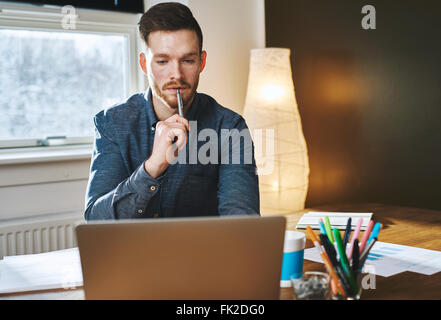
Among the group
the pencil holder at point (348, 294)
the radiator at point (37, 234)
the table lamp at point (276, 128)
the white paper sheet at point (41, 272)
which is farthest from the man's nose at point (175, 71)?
the table lamp at point (276, 128)

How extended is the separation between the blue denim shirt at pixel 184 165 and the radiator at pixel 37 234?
0.96 metres

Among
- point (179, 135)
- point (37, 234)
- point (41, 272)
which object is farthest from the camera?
point (37, 234)

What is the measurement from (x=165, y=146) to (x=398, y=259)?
0.66 m

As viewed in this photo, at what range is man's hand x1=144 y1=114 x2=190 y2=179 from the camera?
136cm

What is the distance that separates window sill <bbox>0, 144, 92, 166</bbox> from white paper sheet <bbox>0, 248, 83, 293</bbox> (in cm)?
127

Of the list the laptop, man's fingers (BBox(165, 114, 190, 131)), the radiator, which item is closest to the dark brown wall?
the radiator

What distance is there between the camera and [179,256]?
29.6 inches

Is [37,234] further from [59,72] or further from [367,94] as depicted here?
[367,94]

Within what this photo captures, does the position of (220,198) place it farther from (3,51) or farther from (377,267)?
(3,51)

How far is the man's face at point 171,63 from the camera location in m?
1.59

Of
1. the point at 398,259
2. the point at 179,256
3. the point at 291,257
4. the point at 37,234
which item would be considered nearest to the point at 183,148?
the point at 291,257

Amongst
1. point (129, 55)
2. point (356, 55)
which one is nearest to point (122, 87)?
point (129, 55)

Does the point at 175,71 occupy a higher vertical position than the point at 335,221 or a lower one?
higher
